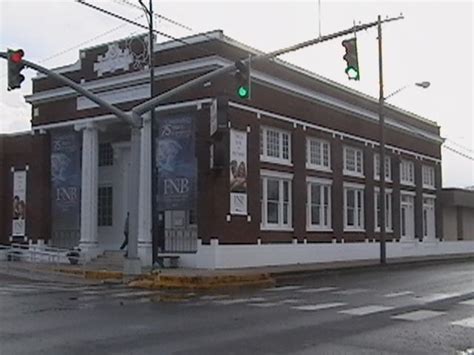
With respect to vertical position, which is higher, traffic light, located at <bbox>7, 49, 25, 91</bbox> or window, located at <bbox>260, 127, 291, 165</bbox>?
traffic light, located at <bbox>7, 49, 25, 91</bbox>

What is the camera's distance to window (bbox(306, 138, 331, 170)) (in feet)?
109

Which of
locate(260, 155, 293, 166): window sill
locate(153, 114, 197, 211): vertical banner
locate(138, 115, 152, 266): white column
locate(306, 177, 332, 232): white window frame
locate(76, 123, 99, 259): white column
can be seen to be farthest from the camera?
locate(306, 177, 332, 232): white window frame

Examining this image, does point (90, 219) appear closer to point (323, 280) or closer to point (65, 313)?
point (323, 280)

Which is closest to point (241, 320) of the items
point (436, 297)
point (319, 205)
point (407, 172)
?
point (436, 297)

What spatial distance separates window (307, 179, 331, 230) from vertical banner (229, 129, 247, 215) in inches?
231

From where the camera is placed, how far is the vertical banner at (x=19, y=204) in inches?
1297

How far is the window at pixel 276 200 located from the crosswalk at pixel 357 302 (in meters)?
9.41

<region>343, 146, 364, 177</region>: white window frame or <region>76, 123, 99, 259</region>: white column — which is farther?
<region>343, 146, 364, 177</region>: white window frame

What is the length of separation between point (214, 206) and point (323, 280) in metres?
4.93

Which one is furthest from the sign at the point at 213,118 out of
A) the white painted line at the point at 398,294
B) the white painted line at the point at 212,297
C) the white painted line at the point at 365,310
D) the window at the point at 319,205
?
the white painted line at the point at 365,310

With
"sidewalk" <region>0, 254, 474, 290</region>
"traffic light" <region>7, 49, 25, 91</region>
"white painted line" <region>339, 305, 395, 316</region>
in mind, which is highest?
"traffic light" <region>7, 49, 25, 91</region>

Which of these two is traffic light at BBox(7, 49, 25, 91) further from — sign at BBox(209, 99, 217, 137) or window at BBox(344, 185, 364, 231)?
window at BBox(344, 185, 364, 231)

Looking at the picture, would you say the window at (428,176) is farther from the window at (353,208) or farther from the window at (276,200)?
the window at (276,200)

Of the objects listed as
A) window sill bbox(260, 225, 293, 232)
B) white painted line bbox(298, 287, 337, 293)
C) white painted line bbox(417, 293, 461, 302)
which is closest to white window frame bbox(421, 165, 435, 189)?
window sill bbox(260, 225, 293, 232)
